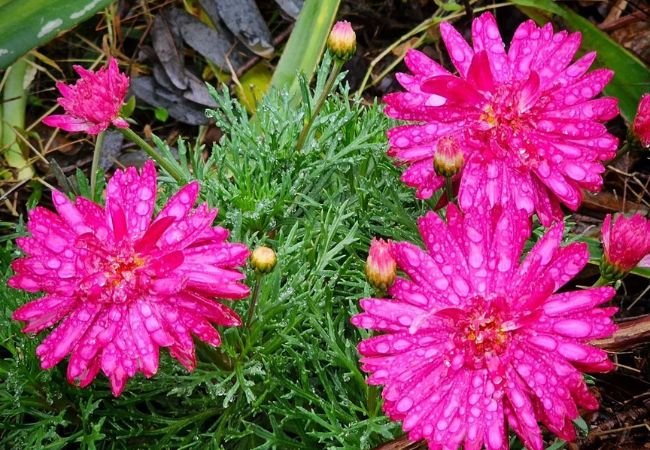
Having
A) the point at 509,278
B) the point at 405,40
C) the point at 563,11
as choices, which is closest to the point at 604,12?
the point at 563,11

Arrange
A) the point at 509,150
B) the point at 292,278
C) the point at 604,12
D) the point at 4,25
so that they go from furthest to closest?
1. the point at 604,12
2. the point at 4,25
3. the point at 292,278
4. the point at 509,150

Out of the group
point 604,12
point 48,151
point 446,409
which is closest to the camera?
point 446,409

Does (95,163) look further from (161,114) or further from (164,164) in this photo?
(161,114)

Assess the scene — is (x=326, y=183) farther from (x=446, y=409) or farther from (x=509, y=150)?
(x=446, y=409)

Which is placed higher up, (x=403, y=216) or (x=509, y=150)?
(x=509, y=150)

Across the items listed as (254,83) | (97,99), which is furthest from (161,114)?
(97,99)
